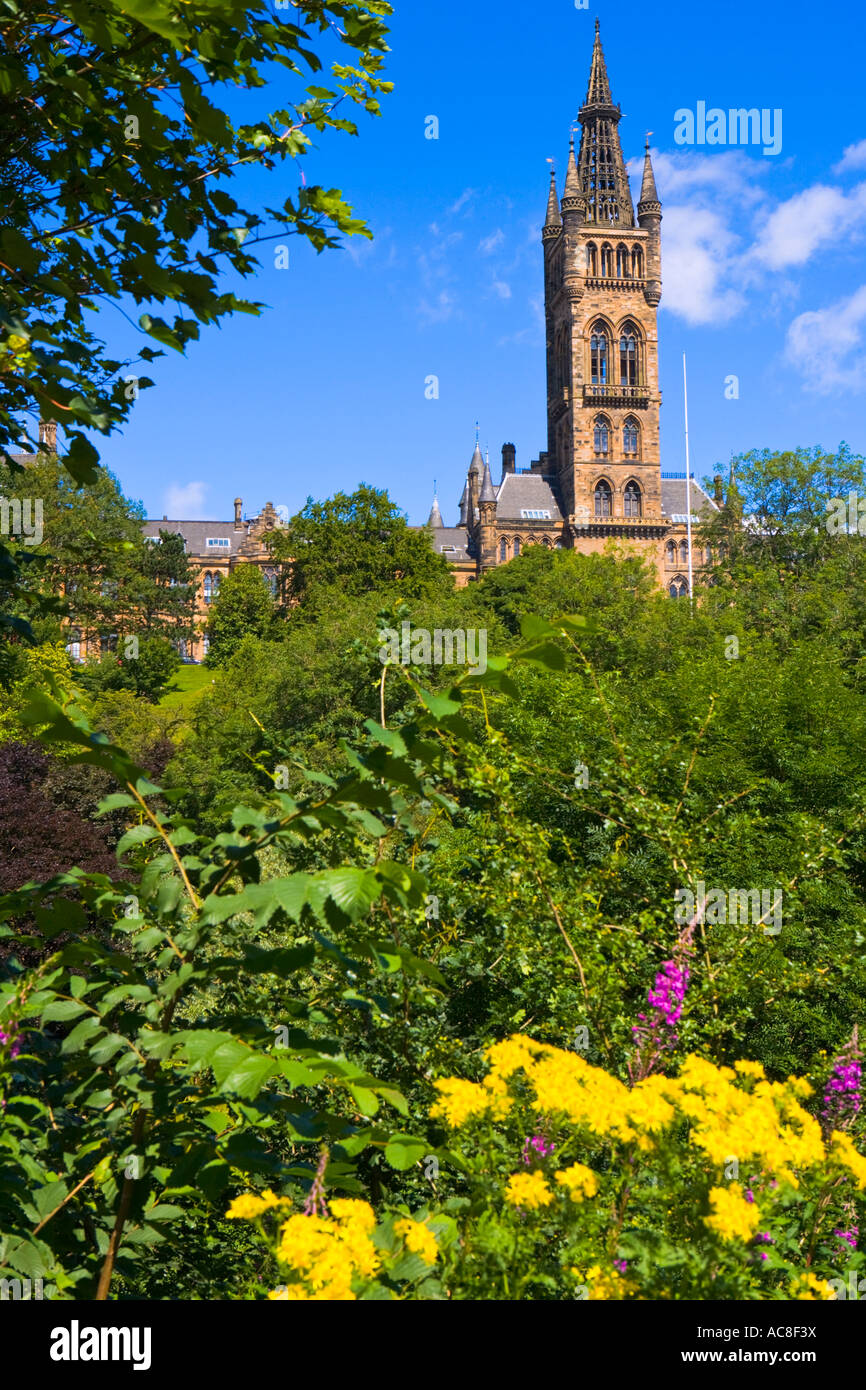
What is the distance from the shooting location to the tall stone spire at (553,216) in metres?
104

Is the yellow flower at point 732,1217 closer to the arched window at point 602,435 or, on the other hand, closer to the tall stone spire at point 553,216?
the arched window at point 602,435

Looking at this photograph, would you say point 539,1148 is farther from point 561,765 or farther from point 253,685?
point 253,685

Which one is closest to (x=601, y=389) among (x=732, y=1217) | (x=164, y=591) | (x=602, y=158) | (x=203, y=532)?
(x=602, y=158)

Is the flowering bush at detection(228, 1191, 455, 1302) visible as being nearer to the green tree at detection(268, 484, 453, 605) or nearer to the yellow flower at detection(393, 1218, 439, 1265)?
the yellow flower at detection(393, 1218, 439, 1265)

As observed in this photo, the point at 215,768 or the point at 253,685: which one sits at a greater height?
the point at 253,685

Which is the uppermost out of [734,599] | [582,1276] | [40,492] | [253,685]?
[40,492]

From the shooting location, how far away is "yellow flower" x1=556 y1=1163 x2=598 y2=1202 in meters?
2.47

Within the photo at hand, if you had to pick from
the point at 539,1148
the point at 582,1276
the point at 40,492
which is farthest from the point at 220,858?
the point at 40,492

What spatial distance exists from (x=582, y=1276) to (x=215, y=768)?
92.1 feet

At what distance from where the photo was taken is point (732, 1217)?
2309 millimetres

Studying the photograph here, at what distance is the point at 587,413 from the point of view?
96125mm

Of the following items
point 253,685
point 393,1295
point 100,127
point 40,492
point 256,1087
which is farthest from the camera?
point 40,492

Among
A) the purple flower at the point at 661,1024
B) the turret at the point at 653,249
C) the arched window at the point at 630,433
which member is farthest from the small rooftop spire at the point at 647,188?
the purple flower at the point at 661,1024

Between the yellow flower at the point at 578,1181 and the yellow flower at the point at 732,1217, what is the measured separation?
0.97 feet
